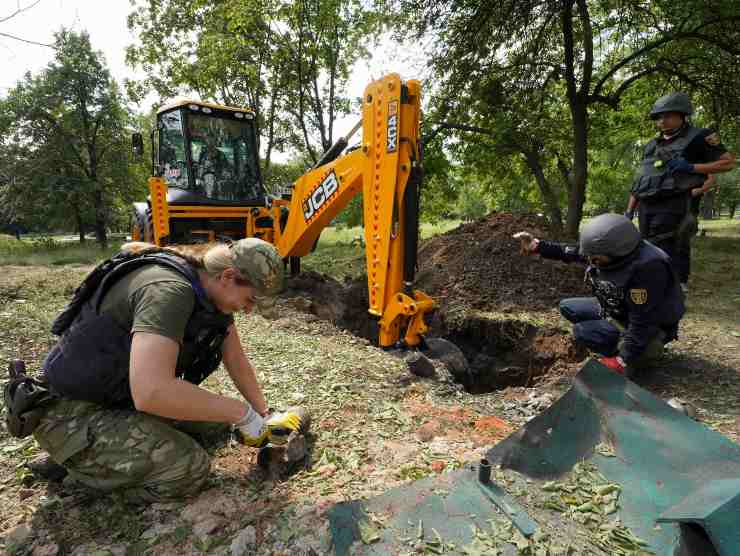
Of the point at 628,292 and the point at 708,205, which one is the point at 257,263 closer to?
the point at 628,292

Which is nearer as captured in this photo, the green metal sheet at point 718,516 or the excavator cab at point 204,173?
the green metal sheet at point 718,516

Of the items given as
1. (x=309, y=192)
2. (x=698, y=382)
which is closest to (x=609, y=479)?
(x=698, y=382)

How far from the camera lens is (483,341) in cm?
512

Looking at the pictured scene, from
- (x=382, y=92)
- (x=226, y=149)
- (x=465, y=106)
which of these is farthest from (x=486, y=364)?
(x=465, y=106)

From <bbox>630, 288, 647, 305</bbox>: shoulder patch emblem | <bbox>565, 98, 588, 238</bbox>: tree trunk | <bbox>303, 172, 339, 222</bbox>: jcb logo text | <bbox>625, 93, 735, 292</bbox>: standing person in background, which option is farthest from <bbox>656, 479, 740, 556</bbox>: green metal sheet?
<bbox>565, 98, 588, 238</bbox>: tree trunk

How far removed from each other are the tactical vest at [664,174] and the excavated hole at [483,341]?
5.29 ft

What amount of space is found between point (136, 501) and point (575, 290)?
538 cm

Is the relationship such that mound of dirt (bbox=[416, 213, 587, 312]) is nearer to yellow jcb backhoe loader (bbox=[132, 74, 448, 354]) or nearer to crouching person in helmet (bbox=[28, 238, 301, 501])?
yellow jcb backhoe loader (bbox=[132, 74, 448, 354])

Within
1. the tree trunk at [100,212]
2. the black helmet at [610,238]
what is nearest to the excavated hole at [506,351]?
the black helmet at [610,238]

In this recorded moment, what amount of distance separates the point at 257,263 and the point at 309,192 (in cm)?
336

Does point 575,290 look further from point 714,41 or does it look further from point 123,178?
point 123,178

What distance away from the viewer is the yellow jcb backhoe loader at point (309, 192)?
12.1ft

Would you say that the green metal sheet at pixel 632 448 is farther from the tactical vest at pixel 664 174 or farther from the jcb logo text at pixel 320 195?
the jcb logo text at pixel 320 195

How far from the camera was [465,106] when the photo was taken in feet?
29.2
